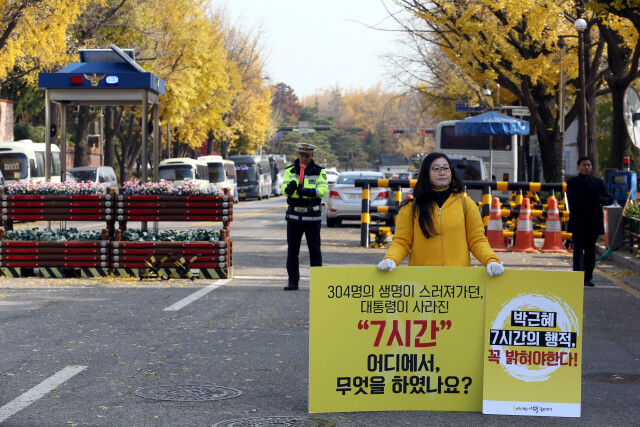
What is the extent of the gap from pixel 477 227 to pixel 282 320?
3.83 meters

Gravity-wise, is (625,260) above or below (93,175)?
below

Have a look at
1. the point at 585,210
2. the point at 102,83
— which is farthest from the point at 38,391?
the point at 102,83

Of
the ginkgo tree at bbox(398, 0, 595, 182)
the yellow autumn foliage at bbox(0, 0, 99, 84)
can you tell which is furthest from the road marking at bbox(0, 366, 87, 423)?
the ginkgo tree at bbox(398, 0, 595, 182)

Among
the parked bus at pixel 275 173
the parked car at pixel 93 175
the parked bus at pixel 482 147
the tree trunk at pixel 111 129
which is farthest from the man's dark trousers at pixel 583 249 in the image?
the parked bus at pixel 275 173

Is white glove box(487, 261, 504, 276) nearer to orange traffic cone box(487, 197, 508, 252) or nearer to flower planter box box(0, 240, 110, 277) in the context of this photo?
flower planter box box(0, 240, 110, 277)

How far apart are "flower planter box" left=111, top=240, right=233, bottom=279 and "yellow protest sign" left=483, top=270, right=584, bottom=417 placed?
794 cm

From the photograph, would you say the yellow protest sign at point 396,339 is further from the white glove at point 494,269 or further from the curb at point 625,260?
the curb at point 625,260

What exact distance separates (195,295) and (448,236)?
5.92m

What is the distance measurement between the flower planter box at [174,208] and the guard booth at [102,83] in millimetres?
2605

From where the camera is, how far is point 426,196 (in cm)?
650

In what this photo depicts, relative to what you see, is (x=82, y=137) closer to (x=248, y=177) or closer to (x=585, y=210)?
(x=248, y=177)

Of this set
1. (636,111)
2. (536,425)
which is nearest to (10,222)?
(636,111)

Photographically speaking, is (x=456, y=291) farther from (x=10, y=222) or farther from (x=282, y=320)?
(x=10, y=222)

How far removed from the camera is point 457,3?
28.1 meters
